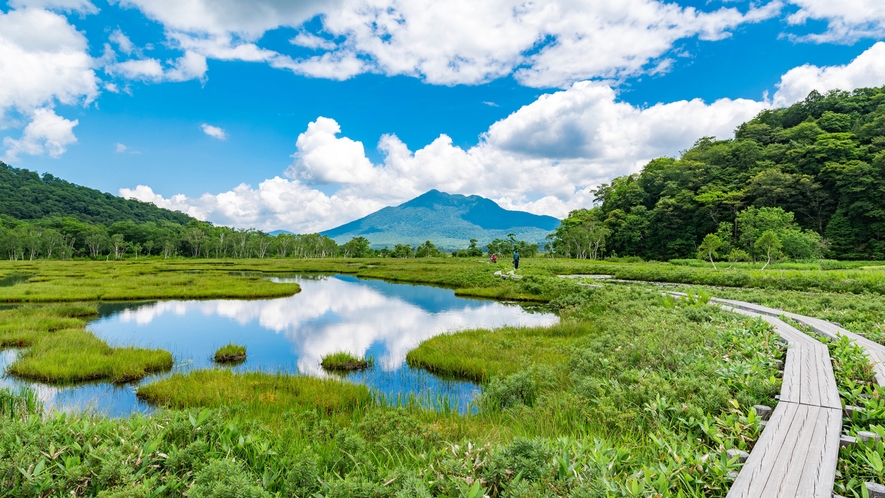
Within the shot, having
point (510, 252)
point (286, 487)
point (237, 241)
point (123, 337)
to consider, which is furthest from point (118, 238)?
point (286, 487)

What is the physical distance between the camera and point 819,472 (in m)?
3.65

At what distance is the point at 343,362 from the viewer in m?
12.8

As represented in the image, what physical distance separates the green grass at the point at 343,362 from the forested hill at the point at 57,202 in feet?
606

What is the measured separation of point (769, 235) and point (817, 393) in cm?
3711

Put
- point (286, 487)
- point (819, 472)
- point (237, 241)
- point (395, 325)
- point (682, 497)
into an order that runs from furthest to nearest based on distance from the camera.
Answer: point (237, 241) < point (395, 325) < point (286, 487) < point (819, 472) < point (682, 497)

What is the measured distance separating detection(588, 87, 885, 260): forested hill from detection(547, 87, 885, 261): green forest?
152 millimetres

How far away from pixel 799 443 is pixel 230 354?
48.3 ft

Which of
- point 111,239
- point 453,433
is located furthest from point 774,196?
point 111,239

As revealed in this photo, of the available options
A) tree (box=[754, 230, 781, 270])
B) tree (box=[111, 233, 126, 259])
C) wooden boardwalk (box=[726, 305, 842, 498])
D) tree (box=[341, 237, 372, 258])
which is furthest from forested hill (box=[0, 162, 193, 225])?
tree (box=[754, 230, 781, 270])

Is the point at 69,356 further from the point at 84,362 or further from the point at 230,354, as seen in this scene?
the point at 230,354

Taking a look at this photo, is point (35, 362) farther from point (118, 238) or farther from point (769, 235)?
point (118, 238)

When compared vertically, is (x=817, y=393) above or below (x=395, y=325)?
above

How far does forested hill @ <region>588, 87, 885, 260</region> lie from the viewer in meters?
50.9

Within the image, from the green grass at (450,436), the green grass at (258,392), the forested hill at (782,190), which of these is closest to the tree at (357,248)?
the forested hill at (782,190)
